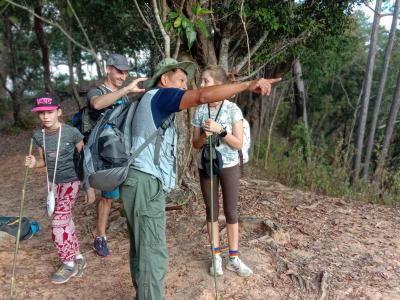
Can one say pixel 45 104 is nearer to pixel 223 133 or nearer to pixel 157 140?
pixel 157 140

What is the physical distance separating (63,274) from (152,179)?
60.4 inches

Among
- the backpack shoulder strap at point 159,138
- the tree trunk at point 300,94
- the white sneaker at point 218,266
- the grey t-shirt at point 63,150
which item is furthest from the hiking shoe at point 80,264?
the tree trunk at point 300,94

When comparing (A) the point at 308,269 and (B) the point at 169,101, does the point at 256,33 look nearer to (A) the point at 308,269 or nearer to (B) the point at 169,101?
(A) the point at 308,269

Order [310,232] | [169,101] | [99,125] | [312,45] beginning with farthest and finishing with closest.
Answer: [312,45] → [310,232] → [99,125] → [169,101]

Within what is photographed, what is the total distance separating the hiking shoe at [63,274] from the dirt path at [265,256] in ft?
0.17

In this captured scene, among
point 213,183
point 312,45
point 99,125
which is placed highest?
point 312,45

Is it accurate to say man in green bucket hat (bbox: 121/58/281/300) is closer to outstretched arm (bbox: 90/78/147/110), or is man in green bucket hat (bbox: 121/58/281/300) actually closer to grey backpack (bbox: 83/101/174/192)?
grey backpack (bbox: 83/101/174/192)

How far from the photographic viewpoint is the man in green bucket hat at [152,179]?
8.11 ft

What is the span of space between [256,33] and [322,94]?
15.3m

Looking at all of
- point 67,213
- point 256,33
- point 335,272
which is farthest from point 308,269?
point 256,33

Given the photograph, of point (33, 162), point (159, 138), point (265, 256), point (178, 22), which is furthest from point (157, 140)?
point (265, 256)

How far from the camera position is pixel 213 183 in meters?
3.30

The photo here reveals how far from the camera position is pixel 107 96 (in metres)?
3.00

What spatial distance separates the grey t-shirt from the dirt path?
0.98m
